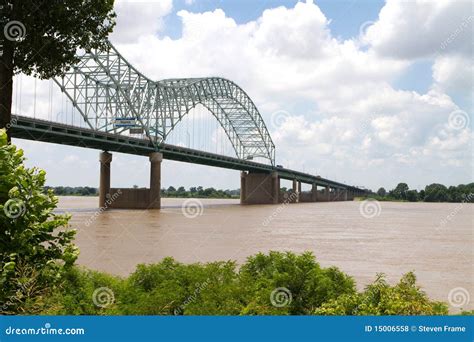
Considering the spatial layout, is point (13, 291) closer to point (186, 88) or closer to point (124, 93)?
point (124, 93)

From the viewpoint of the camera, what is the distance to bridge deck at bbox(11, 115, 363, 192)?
181 ft

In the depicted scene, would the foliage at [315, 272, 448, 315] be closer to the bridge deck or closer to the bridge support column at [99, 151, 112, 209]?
the bridge deck

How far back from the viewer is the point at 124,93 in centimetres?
8756

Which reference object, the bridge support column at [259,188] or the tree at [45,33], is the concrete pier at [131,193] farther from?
the tree at [45,33]

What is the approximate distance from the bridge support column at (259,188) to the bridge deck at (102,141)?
11873 millimetres

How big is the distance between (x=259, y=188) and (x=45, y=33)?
389 feet

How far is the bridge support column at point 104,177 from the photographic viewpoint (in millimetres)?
80438

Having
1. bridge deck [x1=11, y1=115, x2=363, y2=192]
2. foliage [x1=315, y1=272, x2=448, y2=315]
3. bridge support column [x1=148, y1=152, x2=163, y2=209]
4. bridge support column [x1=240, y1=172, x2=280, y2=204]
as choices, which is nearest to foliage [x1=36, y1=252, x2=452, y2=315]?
foliage [x1=315, y1=272, x2=448, y2=315]

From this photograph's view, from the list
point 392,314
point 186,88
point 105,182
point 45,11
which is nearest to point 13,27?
point 45,11

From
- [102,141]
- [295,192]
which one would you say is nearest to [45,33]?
[102,141]

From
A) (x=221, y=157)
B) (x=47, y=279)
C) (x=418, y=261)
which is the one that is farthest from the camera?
(x=221, y=157)

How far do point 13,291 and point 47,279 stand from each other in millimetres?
540

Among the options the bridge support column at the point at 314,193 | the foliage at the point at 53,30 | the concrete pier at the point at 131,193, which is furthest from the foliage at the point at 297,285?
the bridge support column at the point at 314,193

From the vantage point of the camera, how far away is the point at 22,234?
718 centimetres
